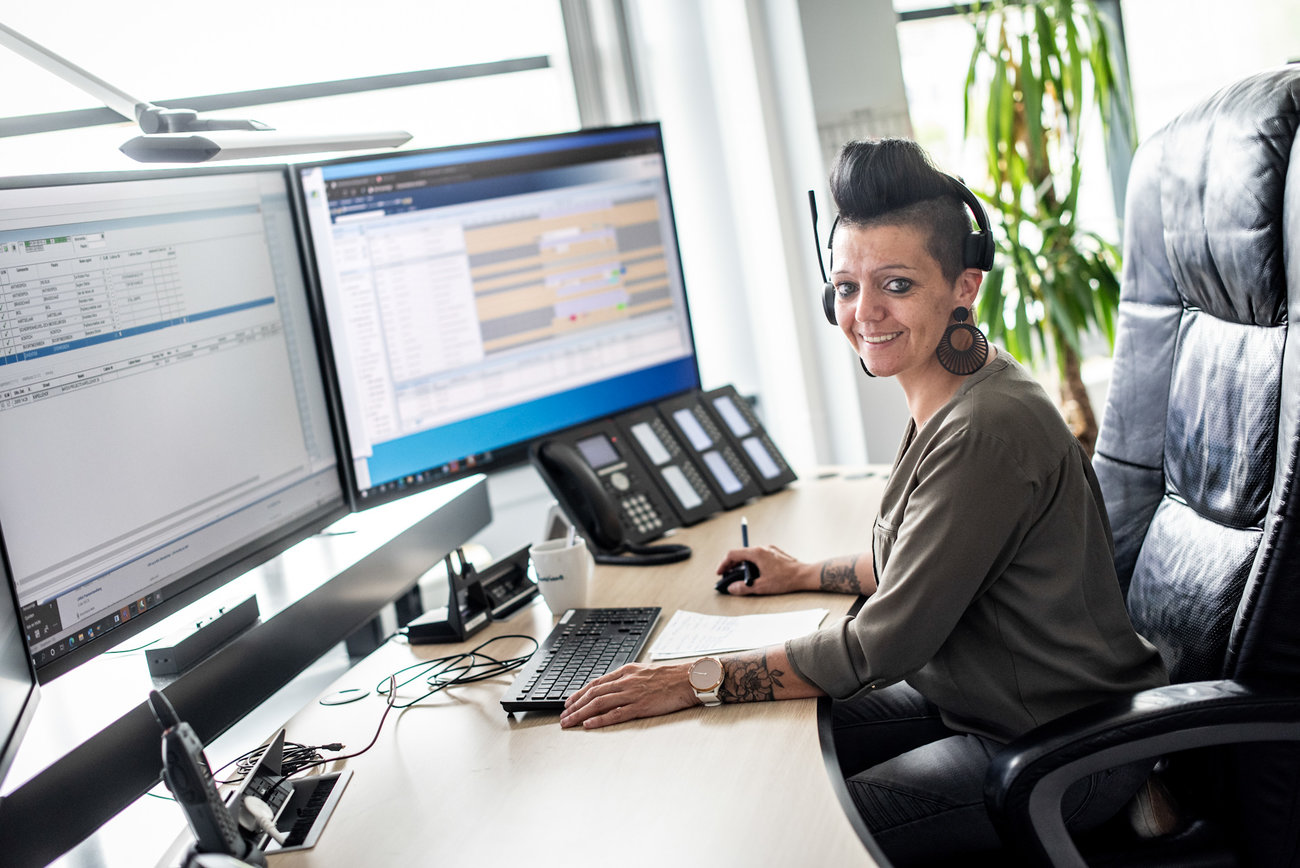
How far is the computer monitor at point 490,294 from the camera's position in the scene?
5.29 feet

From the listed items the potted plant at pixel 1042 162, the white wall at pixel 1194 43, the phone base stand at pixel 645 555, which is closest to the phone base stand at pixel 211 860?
the phone base stand at pixel 645 555

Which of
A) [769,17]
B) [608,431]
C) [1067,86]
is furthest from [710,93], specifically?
[608,431]

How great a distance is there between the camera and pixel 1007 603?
3.90 ft

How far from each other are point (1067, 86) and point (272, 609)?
271cm

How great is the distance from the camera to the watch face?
3.90 feet

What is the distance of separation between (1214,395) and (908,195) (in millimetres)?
439

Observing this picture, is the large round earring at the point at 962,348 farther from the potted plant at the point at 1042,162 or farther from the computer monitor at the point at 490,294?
the potted plant at the point at 1042,162

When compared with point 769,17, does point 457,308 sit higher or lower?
lower

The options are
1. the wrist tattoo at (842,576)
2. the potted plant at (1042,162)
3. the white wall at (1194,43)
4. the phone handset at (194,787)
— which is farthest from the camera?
the white wall at (1194,43)

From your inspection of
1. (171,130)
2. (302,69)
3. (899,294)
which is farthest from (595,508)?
(302,69)

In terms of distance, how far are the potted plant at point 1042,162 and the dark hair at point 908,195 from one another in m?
1.85

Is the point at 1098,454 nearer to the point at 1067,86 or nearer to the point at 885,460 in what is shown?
the point at 885,460

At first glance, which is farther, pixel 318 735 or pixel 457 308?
pixel 457 308

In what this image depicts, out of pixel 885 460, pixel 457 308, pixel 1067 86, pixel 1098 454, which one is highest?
pixel 1067 86
